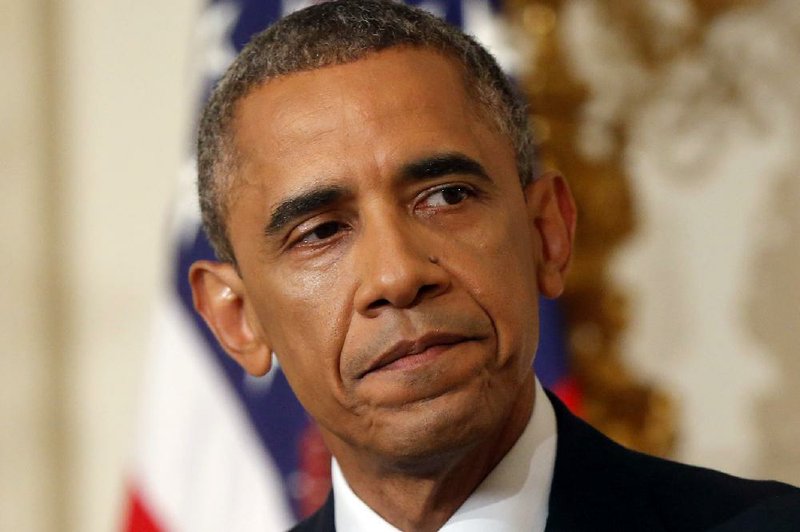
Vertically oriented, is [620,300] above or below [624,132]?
below

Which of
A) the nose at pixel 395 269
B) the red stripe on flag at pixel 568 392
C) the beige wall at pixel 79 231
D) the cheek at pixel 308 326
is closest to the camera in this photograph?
the nose at pixel 395 269

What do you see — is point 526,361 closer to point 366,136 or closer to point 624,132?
point 366,136

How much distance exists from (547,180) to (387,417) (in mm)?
536

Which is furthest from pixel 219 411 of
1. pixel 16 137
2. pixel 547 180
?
pixel 547 180

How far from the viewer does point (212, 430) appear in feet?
10.7

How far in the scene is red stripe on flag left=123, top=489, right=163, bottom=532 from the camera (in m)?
3.24

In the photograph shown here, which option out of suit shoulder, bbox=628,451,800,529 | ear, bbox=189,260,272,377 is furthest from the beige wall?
suit shoulder, bbox=628,451,800,529

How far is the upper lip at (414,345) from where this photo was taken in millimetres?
1525

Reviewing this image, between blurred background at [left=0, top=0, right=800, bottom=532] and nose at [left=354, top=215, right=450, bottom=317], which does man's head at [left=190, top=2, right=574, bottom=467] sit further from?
blurred background at [left=0, top=0, right=800, bottom=532]

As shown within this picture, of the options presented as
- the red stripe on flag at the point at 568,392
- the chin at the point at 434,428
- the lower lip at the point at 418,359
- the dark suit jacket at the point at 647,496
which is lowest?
the dark suit jacket at the point at 647,496

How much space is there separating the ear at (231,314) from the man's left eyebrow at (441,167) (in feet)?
1.31

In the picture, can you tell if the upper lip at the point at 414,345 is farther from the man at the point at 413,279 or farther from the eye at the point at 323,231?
the eye at the point at 323,231

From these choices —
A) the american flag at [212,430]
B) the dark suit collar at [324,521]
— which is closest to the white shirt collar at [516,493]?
the dark suit collar at [324,521]

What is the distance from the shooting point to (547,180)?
6.19ft
